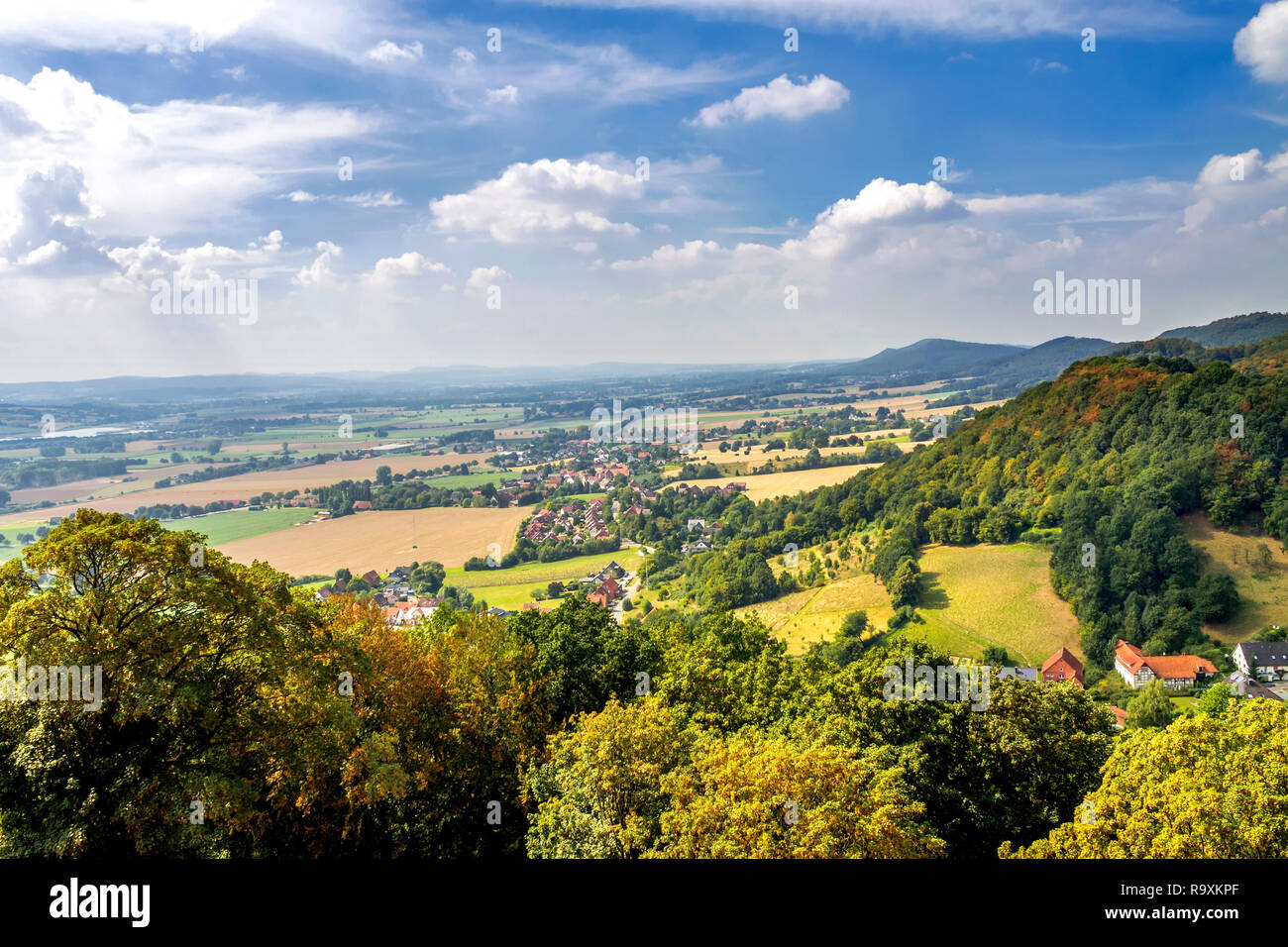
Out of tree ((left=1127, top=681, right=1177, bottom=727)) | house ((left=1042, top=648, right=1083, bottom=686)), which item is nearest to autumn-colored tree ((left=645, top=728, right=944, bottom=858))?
tree ((left=1127, top=681, right=1177, bottom=727))

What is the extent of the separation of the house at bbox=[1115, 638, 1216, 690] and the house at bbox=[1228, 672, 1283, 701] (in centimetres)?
142

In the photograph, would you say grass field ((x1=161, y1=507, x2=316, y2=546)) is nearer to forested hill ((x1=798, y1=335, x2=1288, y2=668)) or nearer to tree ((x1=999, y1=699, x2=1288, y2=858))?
forested hill ((x1=798, y1=335, x2=1288, y2=668))

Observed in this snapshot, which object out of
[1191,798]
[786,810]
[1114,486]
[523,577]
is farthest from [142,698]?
[1114,486]

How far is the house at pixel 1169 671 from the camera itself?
42.7m

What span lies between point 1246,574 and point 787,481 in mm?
58663

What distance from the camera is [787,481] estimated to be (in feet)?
340

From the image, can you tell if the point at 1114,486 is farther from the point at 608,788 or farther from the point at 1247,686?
the point at 608,788

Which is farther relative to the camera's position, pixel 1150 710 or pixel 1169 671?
pixel 1169 671

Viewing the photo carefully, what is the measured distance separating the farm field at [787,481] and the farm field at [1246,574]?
43.0m

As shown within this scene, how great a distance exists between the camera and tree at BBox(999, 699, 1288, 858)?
1034 centimetres

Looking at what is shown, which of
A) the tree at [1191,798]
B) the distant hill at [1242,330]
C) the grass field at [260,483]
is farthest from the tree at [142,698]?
the distant hill at [1242,330]

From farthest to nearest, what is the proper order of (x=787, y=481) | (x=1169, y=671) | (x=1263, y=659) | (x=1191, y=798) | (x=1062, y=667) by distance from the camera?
1. (x=787, y=481)
2. (x=1062, y=667)
3. (x=1169, y=671)
4. (x=1263, y=659)
5. (x=1191, y=798)

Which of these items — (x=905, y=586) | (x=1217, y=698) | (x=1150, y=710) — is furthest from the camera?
(x=905, y=586)
